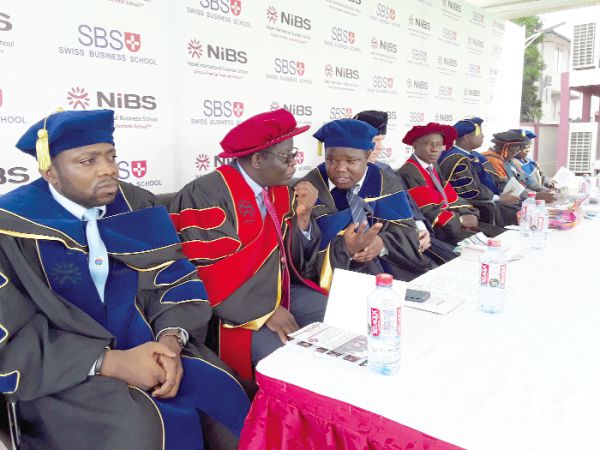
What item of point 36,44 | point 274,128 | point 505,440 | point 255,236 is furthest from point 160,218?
point 505,440

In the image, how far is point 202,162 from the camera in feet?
10.0

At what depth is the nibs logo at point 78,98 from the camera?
2.38 m

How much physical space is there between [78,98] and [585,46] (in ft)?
30.9

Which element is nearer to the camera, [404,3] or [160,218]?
[160,218]

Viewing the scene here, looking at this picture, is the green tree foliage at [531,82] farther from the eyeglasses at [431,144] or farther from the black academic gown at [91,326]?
the black academic gown at [91,326]

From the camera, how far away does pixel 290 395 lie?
3.69 ft

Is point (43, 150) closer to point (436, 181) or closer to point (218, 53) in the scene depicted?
point (218, 53)

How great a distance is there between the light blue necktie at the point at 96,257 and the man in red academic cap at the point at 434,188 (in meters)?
2.60

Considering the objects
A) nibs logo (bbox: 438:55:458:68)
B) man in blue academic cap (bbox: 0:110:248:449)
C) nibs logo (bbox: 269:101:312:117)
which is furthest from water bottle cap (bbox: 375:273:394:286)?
nibs logo (bbox: 438:55:458:68)

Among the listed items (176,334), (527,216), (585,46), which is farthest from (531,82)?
(176,334)

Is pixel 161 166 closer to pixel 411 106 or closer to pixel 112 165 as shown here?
pixel 112 165

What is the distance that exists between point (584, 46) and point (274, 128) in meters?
8.95

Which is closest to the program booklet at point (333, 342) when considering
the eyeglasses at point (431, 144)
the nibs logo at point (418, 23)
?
the eyeglasses at point (431, 144)

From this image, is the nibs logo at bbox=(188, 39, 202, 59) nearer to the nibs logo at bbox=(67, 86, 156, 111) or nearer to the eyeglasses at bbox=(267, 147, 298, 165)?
the nibs logo at bbox=(67, 86, 156, 111)
